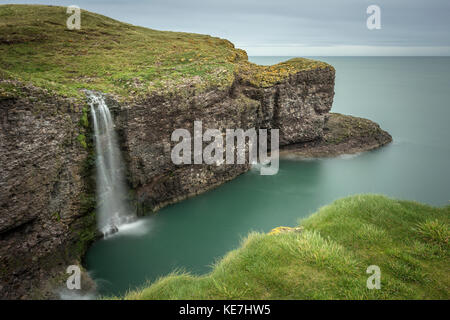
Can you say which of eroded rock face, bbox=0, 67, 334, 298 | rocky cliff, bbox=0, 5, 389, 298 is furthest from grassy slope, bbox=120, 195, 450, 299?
rocky cliff, bbox=0, 5, 389, 298

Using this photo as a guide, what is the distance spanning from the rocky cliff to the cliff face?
83 mm

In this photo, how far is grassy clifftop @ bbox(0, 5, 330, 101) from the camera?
18.9m

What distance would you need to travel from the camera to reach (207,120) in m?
22.5

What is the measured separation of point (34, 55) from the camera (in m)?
21.2

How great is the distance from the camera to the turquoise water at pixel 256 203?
621 inches

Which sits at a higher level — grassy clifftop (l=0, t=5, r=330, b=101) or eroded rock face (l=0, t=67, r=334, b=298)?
grassy clifftop (l=0, t=5, r=330, b=101)

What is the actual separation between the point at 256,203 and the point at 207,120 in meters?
7.55

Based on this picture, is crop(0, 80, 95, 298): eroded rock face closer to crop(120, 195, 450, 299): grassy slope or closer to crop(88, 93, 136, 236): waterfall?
crop(88, 93, 136, 236): waterfall

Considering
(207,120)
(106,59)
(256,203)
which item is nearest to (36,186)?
(207,120)

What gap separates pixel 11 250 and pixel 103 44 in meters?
20.2

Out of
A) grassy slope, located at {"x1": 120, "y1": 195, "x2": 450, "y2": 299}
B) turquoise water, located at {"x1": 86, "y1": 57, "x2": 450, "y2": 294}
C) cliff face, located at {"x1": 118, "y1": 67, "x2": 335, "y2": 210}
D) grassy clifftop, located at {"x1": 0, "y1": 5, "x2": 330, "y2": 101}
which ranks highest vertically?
grassy clifftop, located at {"x1": 0, "y1": 5, "x2": 330, "y2": 101}

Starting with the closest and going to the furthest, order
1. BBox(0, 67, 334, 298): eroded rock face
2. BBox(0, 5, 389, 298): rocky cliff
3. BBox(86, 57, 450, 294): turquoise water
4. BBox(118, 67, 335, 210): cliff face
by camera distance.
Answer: BBox(0, 67, 334, 298): eroded rock face < BBox(0, 5, 389, 298): rocky cliff < BBox(86, 57, 450, 294): turquoise water < BBox(118, 67, 335, 210): cliff face

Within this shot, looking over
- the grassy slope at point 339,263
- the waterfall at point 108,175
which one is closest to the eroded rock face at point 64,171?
the waterfall at point 108,175

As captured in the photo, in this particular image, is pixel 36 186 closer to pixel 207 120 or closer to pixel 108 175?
pixel 108 175
